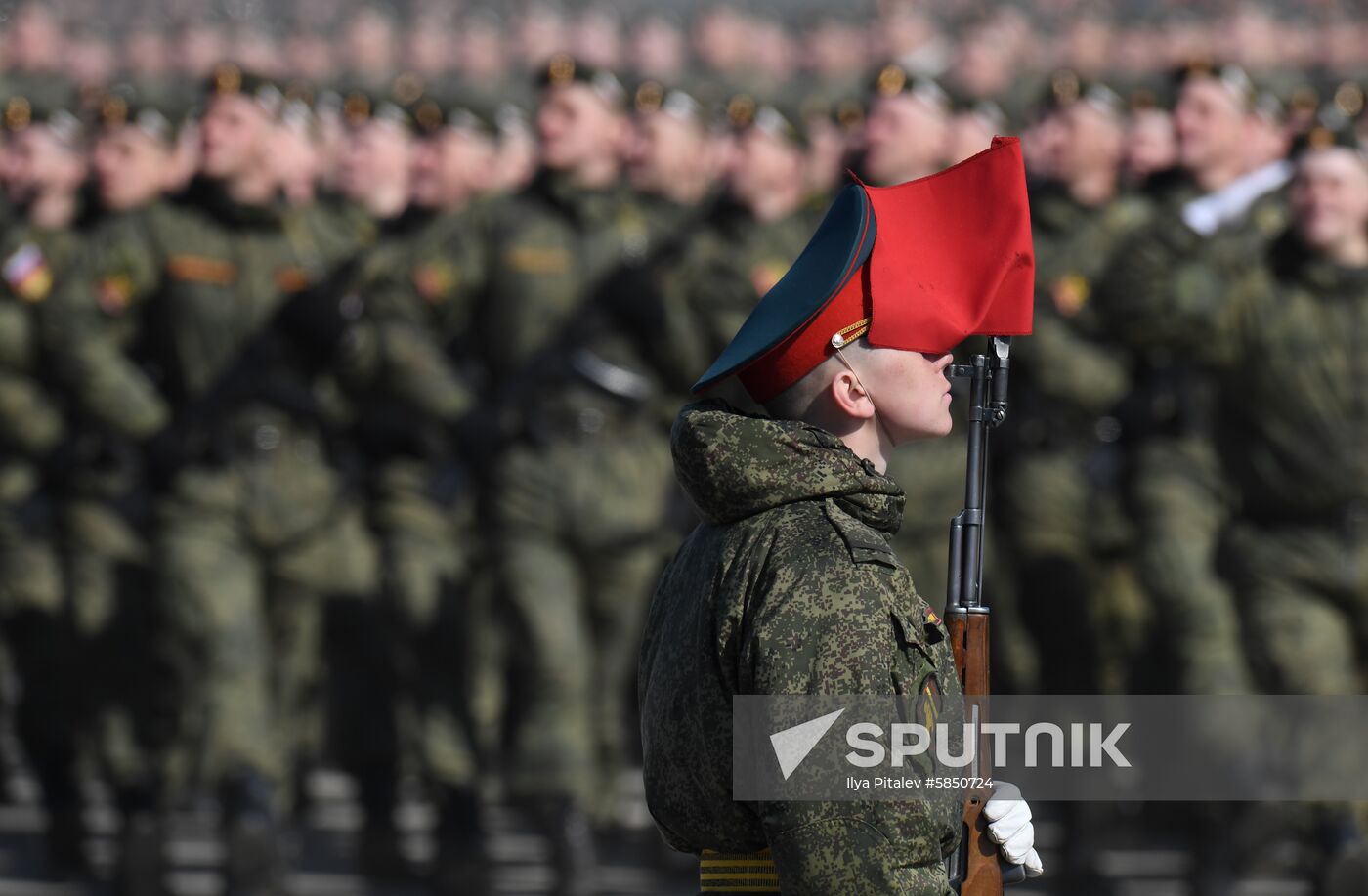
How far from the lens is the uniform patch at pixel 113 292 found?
870cm

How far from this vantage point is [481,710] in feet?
27.9

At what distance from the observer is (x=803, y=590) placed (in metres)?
3.26

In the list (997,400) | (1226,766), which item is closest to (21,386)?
(1226,766)

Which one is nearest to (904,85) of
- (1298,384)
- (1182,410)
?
(1182,410)

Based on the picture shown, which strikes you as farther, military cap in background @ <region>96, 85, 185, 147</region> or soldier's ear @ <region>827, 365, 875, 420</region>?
military cap in background @ <region>96, 85, 185, 147</region>

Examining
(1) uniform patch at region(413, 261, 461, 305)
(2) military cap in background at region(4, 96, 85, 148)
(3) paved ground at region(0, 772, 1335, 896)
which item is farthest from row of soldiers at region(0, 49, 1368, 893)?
(2) military cap in background at region(4, 96, 85, 148)

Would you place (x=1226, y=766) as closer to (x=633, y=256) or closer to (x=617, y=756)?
(x=617, y=756)

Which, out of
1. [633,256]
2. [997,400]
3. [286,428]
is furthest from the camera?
[633,256]

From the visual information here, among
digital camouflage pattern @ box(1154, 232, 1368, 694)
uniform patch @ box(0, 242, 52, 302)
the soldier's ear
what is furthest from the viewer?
uniform patch @ box(0, 242, 52, 302)

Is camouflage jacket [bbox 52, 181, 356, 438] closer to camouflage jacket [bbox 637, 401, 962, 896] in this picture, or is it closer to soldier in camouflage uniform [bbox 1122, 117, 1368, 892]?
soldier in camouflage uniform [bbox 1122, 117, 1368, 892]

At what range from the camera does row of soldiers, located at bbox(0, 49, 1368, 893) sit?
26.7 ft

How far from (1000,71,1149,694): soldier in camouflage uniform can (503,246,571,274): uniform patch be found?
157 cm

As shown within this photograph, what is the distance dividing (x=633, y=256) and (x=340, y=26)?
16426mm

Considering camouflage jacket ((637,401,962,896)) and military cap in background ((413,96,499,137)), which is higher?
military cap in background ((413,96,499,137))
